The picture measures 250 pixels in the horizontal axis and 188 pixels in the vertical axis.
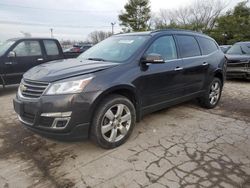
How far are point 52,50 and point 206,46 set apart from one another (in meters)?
5.07

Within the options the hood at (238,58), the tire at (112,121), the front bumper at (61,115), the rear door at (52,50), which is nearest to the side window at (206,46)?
the tire at (112,121)

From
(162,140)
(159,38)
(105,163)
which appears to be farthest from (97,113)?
(159,38)

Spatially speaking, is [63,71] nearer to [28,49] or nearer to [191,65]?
[191,65]

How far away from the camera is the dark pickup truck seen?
267 inches

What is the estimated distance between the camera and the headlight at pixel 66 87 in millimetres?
2920

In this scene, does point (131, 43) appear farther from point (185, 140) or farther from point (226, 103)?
point (226, 103)

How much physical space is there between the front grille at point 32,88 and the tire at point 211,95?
3.60m

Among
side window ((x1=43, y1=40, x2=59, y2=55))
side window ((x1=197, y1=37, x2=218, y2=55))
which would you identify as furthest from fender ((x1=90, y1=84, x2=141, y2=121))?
side window ((x1=43, y1=40, x2=59, y2=55))

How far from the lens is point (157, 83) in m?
3.94

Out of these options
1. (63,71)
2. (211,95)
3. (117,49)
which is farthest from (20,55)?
(211,95)

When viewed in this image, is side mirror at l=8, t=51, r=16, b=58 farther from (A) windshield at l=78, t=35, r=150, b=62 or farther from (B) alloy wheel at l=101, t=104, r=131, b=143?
(B) alloy wheel at l=101, t=104, r=131, b=143

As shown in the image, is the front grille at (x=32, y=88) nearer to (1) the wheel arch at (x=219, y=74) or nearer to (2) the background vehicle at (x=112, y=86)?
(2) the background vehicle at (x=112, y=86)

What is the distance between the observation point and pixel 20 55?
709 cm

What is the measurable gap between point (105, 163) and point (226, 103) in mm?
4179
